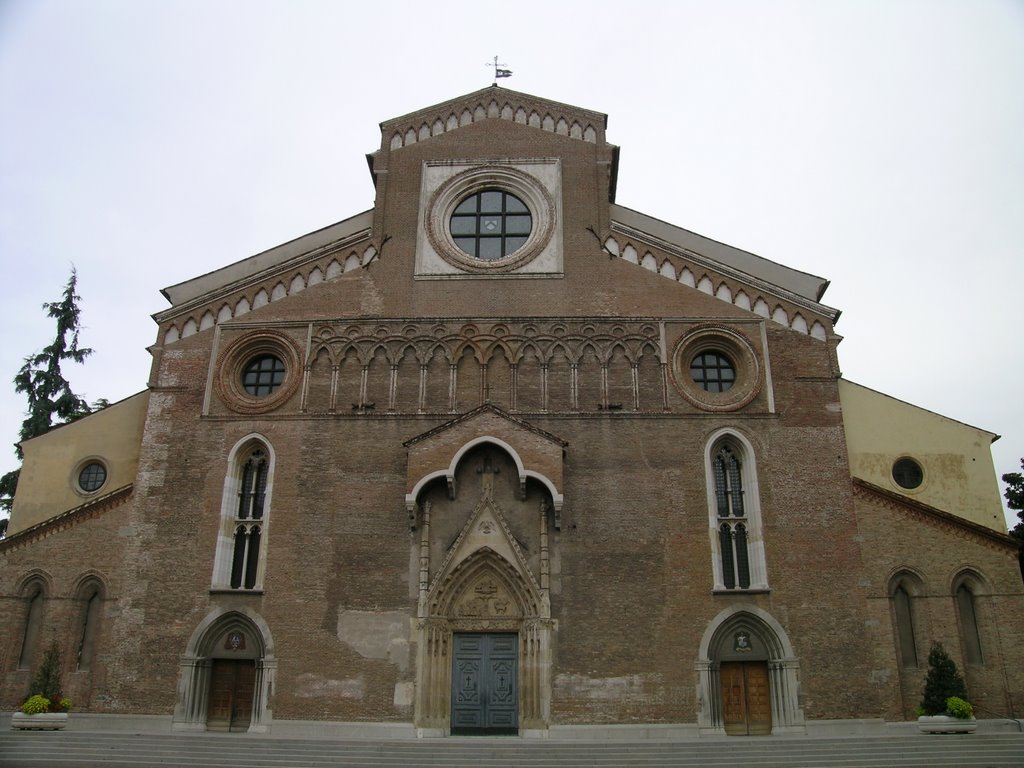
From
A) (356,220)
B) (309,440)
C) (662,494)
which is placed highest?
(356,220)

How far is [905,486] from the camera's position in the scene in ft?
68.5

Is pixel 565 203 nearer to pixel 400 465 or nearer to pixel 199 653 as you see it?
pixel 400 465

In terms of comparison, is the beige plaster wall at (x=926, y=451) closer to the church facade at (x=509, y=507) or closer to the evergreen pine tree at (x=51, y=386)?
the church facade at (x=509, y=507)

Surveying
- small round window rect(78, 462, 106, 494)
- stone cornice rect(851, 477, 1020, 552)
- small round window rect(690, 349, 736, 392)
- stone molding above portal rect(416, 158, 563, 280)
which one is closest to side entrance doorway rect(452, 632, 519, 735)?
small round window rect(690, 349, 736, 392)

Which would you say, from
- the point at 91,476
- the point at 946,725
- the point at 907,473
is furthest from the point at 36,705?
the point at 907,473

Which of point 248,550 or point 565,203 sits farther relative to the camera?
point 565,203

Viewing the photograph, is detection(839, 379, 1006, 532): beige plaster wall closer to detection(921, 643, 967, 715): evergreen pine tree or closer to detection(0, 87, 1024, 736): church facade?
detection(0, 87, 1024, 736): church facade

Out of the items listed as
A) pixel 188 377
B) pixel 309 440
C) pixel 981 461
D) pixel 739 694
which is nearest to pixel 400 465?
pixel 309 440

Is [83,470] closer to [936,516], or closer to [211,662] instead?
[211,662]

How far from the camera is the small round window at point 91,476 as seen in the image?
22.2 metres

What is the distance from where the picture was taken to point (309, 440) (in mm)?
20359

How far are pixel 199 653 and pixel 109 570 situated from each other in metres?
3.03

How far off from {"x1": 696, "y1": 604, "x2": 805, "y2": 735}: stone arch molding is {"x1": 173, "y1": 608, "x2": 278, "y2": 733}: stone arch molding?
30.4 feet

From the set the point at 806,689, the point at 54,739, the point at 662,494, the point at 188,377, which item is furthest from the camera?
the point at 188,377
